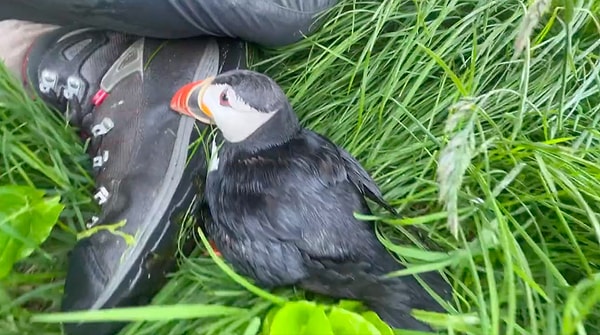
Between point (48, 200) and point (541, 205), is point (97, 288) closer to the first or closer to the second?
point (48, 200)

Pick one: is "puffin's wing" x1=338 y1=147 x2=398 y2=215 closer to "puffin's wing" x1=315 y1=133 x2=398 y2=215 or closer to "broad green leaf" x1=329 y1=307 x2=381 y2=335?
"puffin's wing" x1=315 y1=133 x2=398 y2=215

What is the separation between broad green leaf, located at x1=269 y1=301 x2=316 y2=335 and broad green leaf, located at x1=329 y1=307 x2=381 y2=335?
0.08 ft

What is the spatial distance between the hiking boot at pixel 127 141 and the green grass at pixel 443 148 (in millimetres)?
38

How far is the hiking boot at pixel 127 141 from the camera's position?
756 millimetres

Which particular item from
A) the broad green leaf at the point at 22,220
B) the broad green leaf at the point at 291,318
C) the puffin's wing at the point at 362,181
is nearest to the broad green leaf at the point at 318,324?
the broad green leaf at the point at 291,318

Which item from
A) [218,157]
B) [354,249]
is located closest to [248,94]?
[218,157]

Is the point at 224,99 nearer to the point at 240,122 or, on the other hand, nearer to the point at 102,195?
the point at 240,122

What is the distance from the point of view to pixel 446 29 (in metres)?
0.93

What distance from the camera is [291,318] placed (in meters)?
0.64

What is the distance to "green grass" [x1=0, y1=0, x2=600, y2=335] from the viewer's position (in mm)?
675

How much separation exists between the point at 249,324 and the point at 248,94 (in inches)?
9.5

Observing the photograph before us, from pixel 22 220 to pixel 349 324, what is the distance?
1.24ft

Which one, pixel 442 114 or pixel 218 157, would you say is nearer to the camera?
pixel 218 157

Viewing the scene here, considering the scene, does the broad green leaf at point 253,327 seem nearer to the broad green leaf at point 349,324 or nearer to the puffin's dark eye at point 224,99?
the broad green leaf at point 349,324
